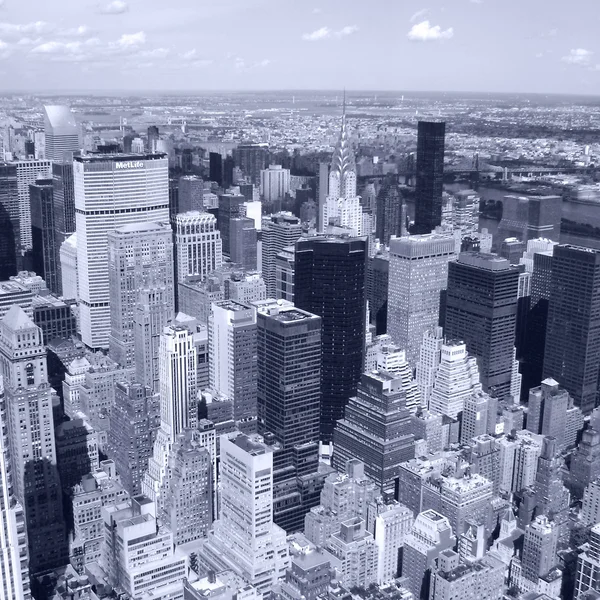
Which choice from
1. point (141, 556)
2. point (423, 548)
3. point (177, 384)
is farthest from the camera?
point (177, 384)

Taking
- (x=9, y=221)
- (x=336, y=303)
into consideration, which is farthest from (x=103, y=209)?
(x=336, y=303)

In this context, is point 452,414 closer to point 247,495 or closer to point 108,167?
point 247,495

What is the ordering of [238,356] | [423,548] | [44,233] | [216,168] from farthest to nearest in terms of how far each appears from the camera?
[216,168], [44,233], [238,356], [423,548]

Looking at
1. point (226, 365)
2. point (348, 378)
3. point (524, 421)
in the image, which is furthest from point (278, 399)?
point (524, 421)

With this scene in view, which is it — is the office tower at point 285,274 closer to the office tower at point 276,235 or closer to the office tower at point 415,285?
the office tower at point 276,235

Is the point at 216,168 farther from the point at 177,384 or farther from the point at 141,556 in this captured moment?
the point at 141,556

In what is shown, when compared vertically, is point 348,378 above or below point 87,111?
below
